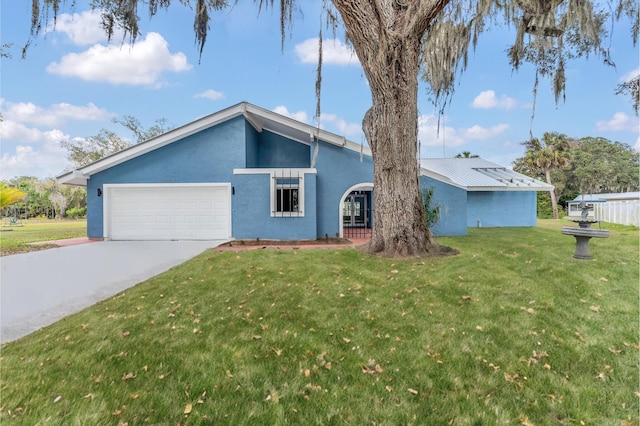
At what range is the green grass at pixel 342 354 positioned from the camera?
6.46 ft

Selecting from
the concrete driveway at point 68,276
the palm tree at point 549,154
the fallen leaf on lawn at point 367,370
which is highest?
the palm tree at point 549,154

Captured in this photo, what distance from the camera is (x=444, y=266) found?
5094 millimetres

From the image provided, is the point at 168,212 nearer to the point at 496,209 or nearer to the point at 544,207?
the point at 496,209

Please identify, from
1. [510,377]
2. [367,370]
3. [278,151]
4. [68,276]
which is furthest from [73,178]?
[510,377]

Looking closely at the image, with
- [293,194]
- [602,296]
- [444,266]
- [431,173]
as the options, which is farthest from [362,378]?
[431,173]

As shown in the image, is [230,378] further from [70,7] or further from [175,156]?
[175,156]

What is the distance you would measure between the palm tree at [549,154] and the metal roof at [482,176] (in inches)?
407

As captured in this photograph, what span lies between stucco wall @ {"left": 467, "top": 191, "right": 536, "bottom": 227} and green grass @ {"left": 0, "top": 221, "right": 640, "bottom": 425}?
996 centimetres

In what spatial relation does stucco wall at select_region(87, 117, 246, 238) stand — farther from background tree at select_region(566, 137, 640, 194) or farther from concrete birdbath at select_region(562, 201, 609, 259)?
background tree at select_region(566, 137, 640, 194)

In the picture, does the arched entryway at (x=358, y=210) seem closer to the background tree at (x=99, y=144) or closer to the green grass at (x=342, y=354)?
the green grass at (x=342, y=354)

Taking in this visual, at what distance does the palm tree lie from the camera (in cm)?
2273

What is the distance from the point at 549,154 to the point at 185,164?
26.8 meters

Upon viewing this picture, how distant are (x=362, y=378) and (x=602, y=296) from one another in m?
3.86

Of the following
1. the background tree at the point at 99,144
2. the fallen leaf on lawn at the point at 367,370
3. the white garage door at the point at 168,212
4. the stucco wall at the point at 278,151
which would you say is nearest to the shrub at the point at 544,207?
the stucco wall at the point at 278,151
